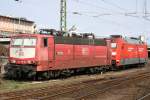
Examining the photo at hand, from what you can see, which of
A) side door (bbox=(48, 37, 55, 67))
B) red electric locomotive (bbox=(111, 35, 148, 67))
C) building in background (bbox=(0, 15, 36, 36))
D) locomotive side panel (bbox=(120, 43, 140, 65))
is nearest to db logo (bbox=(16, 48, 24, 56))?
side door (bbox=(48, 37, 55, 67))

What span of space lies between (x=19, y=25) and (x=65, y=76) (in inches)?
3993

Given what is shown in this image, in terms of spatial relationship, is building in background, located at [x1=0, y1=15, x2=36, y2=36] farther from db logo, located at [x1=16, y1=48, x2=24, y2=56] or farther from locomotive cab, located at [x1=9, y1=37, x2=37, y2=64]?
db logo, located at [x1=16, y1=48, x2=24, y2=56]

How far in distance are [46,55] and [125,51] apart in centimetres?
1814

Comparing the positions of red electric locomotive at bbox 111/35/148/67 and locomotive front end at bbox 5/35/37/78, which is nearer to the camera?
locomotive front end at bbox 5/35/37/78

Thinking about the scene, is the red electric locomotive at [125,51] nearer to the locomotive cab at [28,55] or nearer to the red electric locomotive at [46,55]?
the red electric locomotive at [46,55]

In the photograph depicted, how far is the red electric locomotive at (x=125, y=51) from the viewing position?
40906mm

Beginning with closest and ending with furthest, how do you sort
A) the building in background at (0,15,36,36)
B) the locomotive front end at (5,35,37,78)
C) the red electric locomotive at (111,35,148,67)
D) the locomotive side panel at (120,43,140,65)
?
the locomotive front end at (5,35,37,78), the red electric locomotive at (111,35,148,67), the locomotive side panel at (120,43,140,65), the building in background at (0,15,36,36)

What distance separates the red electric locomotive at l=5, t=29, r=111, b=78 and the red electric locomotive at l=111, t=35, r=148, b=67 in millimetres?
8854

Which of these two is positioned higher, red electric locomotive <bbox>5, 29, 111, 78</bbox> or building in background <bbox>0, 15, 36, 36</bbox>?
building in background <bbox>0, 15, 36, 36</bbox>

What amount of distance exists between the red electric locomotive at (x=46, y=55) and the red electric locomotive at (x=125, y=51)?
8854 mm

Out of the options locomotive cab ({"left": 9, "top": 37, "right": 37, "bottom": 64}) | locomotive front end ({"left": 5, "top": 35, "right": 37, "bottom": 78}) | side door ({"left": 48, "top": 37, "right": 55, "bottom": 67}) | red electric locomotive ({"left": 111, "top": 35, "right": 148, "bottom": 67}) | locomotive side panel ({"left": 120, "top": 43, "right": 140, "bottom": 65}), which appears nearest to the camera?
locomotive front end ({"left": 5, "top": 35, "right": 37, "bottom": 78})

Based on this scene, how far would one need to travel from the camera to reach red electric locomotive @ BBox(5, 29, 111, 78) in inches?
996

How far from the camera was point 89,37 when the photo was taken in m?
33.0

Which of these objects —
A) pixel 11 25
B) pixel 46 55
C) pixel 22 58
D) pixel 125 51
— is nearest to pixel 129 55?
pixel 125 51
